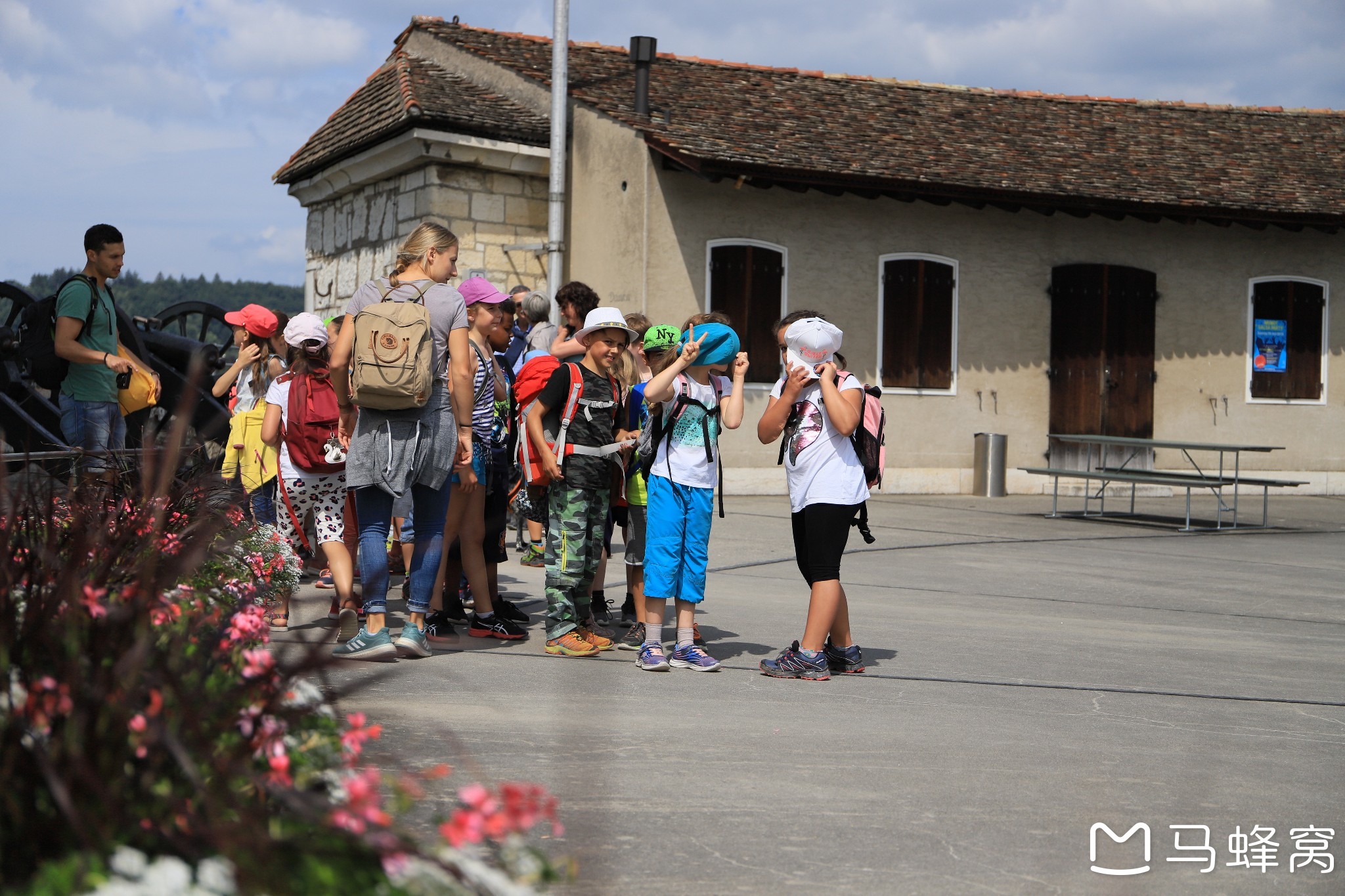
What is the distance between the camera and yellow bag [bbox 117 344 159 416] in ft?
23.7

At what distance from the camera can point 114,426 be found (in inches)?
289

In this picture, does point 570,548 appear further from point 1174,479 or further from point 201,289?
point 201,289

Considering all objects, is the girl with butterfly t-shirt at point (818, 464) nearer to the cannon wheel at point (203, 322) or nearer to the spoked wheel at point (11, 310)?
the spoked wheel at point (11, 310)

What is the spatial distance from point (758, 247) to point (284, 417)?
34.3 feet

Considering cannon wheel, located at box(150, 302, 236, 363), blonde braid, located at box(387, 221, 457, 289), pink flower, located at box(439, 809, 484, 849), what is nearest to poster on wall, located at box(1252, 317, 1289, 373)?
cannon wheel, located at box(150, 302, 236, 363)

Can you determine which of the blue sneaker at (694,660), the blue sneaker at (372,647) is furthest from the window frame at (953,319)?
the blue sneaker at (372,647)

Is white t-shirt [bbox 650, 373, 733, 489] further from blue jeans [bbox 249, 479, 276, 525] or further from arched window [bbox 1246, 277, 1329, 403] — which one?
arched window [bbox 1246, 277, 1329, 403]

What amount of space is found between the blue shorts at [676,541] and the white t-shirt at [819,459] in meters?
0.43

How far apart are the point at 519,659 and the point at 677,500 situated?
1046mm

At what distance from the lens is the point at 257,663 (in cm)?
260

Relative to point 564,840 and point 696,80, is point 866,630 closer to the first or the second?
point 564,840

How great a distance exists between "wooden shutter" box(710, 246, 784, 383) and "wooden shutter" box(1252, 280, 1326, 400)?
740cm

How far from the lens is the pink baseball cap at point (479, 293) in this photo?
657 centimetres

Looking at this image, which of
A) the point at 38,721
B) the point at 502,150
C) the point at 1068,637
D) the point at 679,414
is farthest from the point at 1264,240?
the point at 38,721
